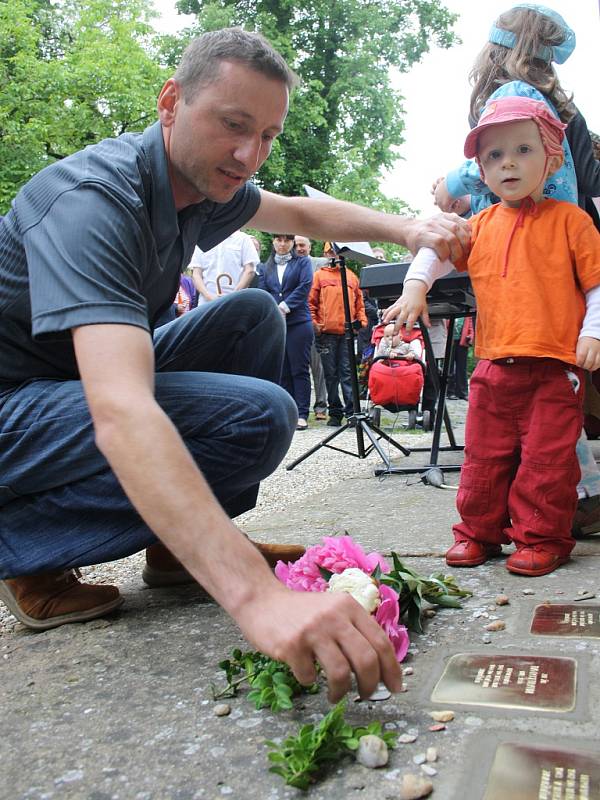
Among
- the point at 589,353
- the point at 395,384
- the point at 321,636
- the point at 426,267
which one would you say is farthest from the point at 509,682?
the point at 395,384

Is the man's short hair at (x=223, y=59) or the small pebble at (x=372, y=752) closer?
the small pebble at (x=372, y=752)

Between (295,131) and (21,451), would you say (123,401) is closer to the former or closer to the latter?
Result: (21,451)

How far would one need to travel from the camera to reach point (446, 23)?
80.5 feet

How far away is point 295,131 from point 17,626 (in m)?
20.8

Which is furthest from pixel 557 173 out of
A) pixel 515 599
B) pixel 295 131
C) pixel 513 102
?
pixel 295 131

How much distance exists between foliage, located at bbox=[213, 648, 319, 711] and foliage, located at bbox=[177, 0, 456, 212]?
20820mm

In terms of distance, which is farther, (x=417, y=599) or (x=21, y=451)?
(x=21, y=451)

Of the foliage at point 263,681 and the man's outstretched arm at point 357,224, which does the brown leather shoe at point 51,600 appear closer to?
the foliage at point 263,681

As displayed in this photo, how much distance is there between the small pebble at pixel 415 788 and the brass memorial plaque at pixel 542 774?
84 millimetres

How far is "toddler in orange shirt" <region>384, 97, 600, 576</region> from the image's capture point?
2.30m

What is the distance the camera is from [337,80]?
22469mm

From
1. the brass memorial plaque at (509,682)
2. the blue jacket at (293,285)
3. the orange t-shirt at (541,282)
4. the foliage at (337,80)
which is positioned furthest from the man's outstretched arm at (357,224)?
the foliage at (337,80)

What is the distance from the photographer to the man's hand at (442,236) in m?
2.45

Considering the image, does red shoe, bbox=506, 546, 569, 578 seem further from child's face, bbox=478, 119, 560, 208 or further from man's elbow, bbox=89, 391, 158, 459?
man's elbow, bbox=89, 391, 158, 459
